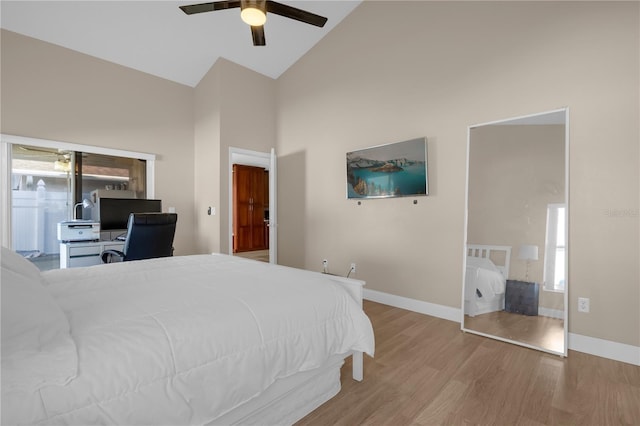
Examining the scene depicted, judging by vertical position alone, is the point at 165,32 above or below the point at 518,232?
above

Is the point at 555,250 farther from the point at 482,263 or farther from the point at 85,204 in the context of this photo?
the point at 85,204

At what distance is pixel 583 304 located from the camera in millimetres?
2383

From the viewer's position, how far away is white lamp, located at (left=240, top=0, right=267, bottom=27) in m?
2.30

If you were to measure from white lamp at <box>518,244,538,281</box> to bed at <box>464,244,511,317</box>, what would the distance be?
92mm

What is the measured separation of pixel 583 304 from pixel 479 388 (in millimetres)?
1249

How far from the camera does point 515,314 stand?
2652mm

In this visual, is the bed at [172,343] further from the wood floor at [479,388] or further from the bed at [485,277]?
the bed at [485,277]

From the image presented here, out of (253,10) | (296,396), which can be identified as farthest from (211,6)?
(296,396)

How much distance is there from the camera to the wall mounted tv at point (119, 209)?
12.8 feet

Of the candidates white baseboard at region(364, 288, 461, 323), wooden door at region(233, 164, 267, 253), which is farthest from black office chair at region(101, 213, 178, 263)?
wooden door at region(233, 164, 267, 253)

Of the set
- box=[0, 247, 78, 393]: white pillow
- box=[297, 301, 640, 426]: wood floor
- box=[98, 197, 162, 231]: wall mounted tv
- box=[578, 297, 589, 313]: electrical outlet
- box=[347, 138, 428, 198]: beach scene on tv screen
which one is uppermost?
box=[347, 138, 428, 198]: beach scene on tv screen

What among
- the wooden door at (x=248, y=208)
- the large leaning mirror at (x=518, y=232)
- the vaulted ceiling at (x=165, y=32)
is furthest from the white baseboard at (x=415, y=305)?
the wooden door at (x=248, y=208)

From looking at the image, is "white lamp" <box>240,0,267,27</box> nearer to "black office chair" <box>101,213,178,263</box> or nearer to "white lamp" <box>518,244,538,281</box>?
"black office chair" <box>101,213,178,263</box>

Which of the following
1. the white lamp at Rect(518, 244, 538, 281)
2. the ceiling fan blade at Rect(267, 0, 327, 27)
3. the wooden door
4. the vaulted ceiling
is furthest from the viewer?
the wooden door
